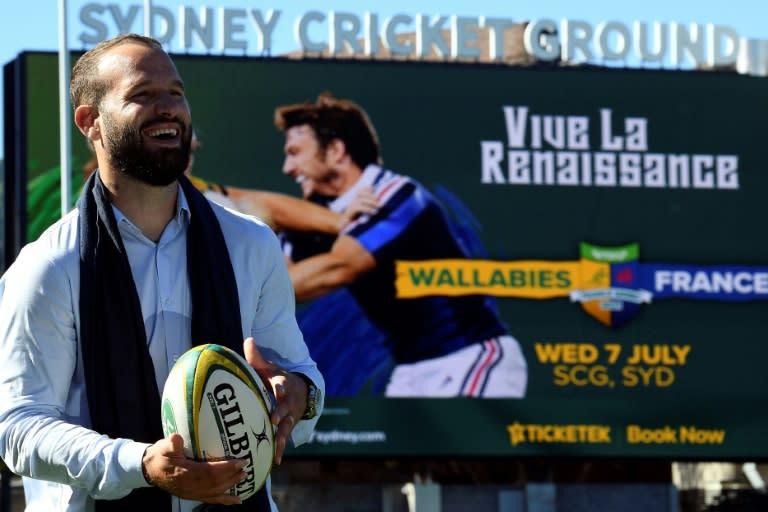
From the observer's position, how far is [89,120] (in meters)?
3.08

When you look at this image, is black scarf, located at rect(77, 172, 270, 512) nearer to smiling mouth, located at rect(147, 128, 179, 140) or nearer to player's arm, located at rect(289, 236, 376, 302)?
smiling mouth, located at rect(147, 128, 179, 140)

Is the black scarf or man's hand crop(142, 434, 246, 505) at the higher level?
the black scarf

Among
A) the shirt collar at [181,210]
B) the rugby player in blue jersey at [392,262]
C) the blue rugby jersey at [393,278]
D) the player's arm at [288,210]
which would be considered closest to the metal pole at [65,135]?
the player's arm at [288,210]

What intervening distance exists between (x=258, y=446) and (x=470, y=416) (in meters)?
12.8

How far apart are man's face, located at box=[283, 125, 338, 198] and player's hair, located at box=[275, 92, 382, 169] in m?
0.08

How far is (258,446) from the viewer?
9.70ft

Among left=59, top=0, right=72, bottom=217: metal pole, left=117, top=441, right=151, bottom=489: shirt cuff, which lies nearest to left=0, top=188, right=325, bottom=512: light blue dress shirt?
left=117, top=441, right=151, bottom=489: shirt cuff

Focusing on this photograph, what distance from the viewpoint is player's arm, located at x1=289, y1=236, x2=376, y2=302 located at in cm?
1543

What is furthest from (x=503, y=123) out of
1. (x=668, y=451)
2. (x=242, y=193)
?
(x=668, y=451)

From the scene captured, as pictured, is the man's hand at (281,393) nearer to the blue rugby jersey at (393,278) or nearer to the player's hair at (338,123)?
the blue rugby jersey at (393,278)

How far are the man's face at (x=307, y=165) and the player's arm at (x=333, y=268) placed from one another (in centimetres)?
57

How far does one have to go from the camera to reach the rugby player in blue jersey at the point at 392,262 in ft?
50.8

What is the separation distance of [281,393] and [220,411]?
0.18m

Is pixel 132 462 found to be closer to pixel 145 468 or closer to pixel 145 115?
pixel 145 468
